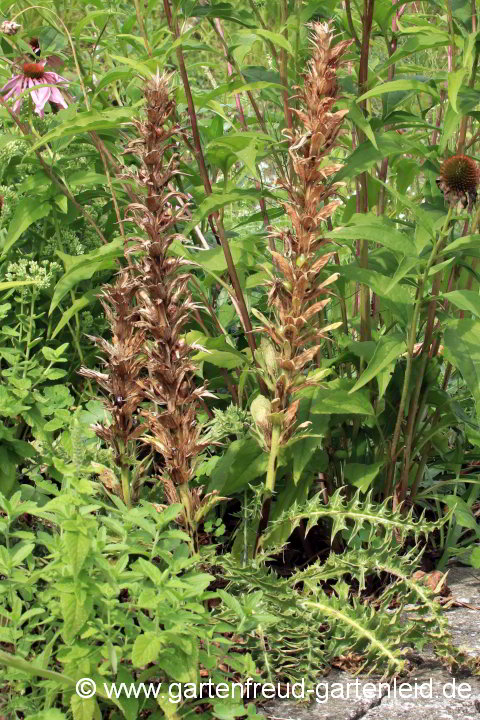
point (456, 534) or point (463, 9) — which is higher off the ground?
point (463, 9)

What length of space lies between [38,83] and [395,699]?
2.13 m

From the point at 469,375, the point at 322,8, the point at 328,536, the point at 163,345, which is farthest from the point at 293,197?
the point at 328,536

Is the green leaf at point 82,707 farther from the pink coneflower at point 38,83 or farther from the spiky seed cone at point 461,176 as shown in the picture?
the pink coneflower at point 38,83

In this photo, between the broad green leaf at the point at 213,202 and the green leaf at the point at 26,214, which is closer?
the broad green leaf at the point at 213,202

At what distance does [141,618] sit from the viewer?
1.79 meters

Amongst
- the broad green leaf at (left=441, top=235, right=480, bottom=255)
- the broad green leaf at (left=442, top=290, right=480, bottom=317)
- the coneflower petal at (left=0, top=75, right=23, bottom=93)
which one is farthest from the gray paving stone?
the coneflower petal at (left=0, top=75, right=23, bottom=93)

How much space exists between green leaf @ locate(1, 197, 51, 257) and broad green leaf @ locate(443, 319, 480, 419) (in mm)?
1279

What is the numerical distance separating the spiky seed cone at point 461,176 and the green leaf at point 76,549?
129cm

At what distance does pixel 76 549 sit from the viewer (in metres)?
1.76

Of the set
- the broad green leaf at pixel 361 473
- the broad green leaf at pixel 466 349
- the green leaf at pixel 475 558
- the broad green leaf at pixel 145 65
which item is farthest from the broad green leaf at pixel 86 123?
the green leaf at pixel 475 558

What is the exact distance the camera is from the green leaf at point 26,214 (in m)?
2.81

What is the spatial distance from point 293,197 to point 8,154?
121 cm

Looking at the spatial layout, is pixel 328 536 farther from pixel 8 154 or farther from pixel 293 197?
pixel 8 154

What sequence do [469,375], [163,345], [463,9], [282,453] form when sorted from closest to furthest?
[163,345]
[469,375]
[282,453]
[463,9]
